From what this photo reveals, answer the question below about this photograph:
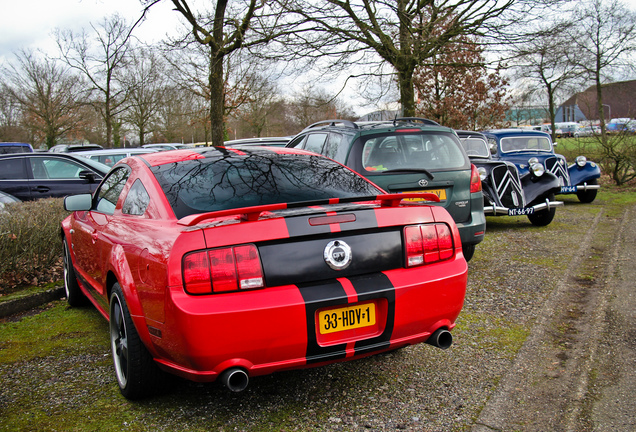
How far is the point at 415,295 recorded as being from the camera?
2.92 metres

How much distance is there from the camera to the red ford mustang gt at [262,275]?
259cm

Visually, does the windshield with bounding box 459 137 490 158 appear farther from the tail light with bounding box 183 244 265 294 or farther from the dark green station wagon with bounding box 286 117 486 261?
the tail light with bounding box 183 244 265 294

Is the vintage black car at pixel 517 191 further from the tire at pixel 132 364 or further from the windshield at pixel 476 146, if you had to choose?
the tire at pixel 132 364

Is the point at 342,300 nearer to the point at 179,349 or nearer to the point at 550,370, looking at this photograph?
the point at 179,349

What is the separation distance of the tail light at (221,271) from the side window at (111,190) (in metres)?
1.61

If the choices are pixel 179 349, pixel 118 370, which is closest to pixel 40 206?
pixel 118 370

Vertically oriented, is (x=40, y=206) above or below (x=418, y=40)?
below

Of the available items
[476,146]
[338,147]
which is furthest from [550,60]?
[338,147]

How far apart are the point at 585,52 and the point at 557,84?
262 cm

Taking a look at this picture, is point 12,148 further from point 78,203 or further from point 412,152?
point 412,152

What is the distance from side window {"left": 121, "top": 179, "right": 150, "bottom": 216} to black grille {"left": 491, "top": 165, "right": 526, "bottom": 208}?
6676mm

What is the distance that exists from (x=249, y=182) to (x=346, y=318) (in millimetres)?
1138

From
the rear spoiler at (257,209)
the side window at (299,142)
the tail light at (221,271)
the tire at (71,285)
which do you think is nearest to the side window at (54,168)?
the side window at (299,142)

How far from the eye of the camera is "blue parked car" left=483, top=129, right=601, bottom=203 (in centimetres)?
1195
